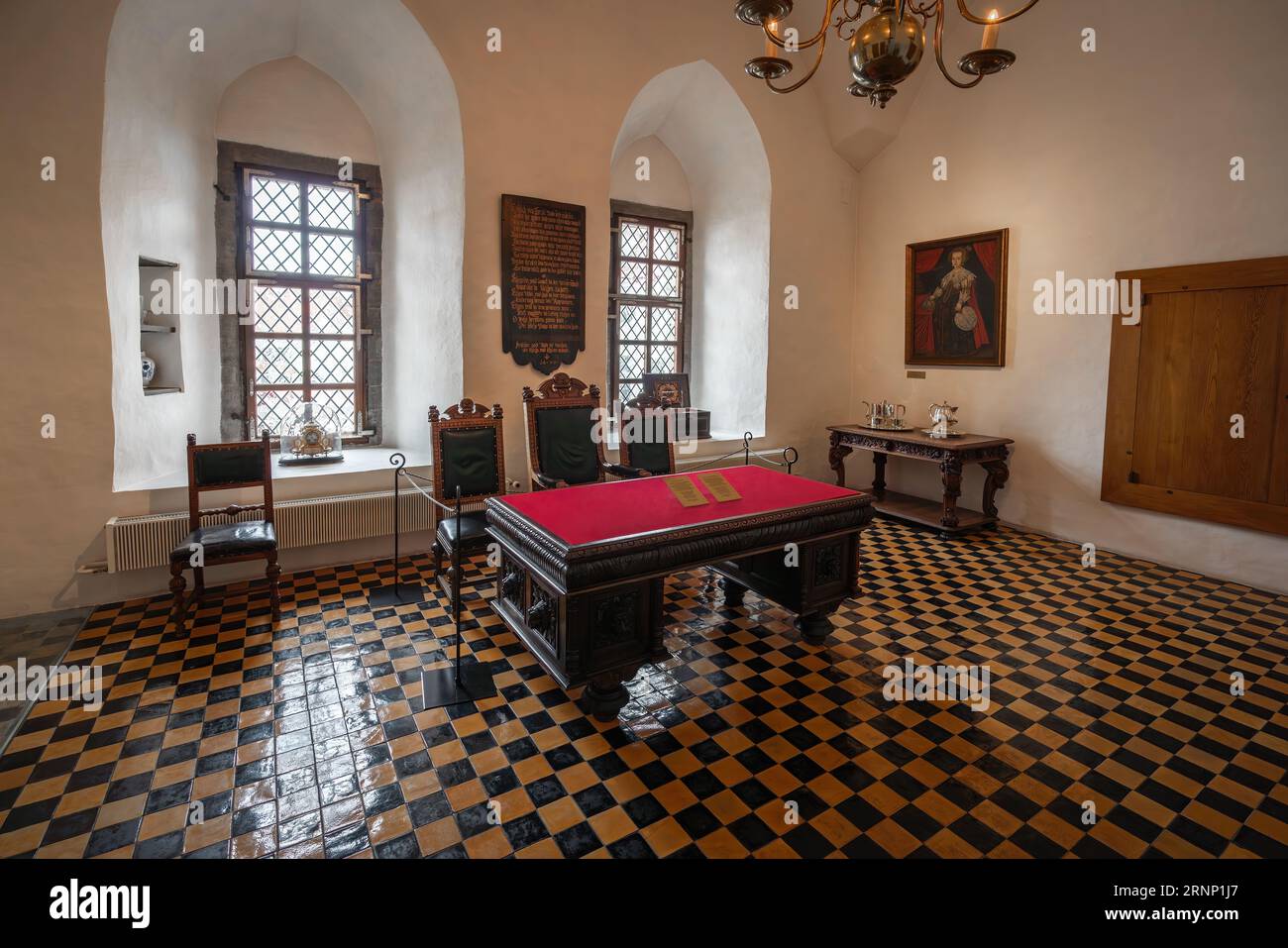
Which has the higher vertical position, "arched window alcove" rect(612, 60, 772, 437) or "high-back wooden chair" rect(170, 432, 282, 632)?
"arched window alcove" rect(612, 60, 772, 437)

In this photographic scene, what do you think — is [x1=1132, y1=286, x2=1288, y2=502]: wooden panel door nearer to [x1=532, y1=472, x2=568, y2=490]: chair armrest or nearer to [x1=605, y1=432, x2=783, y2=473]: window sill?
[x1=605, y1=432, x2=783, y2=473]: window sill

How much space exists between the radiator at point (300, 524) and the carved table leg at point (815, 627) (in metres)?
3.15

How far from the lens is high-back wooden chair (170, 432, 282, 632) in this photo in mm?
4039

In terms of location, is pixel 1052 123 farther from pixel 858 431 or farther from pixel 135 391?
pixel 135 391

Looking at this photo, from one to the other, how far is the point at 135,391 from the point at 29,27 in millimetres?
2128

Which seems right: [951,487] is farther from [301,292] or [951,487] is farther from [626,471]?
[301,292]

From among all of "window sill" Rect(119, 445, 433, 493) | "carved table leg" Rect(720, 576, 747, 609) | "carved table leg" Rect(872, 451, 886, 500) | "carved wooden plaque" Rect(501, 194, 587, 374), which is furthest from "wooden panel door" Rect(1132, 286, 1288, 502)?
"window sill" Rect(119, 445, 433, 493)

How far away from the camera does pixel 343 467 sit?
5559 mm

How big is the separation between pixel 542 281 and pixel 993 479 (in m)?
4.60

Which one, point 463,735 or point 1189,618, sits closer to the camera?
point 463,735

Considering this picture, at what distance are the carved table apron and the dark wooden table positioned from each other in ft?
8.30

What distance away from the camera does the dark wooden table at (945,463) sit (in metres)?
6.19

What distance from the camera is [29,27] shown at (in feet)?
12.7
